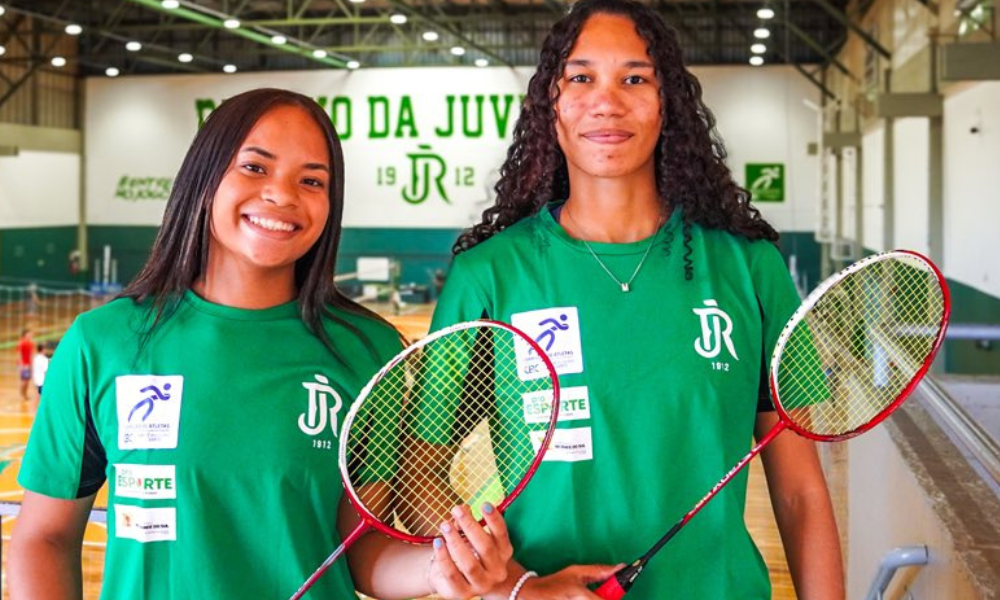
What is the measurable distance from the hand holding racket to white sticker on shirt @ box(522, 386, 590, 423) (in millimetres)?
265

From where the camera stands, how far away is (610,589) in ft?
6.48

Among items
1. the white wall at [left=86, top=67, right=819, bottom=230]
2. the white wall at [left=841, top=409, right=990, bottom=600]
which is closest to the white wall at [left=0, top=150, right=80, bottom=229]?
the white wall at [left=86, top=67, right=819, bottom=230]

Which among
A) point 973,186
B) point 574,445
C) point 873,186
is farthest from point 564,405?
point 873,186

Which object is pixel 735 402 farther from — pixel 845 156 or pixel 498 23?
pixel 498 23

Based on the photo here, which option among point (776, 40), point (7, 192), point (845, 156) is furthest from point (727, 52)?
point (7, 192)

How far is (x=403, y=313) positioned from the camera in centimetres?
2650

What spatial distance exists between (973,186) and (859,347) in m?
10.5

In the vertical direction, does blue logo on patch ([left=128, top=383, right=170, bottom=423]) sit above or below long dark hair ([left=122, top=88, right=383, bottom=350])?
below

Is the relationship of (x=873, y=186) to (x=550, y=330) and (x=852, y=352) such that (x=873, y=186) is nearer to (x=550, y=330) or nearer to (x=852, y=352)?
(x=852, y=352)

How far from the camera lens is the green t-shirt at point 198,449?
6.61ft

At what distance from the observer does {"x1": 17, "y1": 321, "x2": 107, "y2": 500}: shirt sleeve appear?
80.6 inches

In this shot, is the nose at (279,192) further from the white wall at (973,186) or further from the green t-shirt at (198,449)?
the white wall at (973,186)

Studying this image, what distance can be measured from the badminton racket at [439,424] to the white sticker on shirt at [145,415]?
32cm

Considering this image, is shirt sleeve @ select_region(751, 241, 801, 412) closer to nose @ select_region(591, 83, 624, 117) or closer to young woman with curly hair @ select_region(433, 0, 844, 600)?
young woman with curly hair @ select_region(433, 0, 844, 600)
